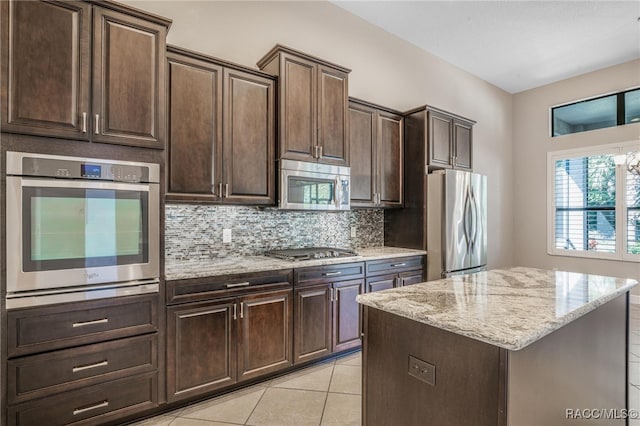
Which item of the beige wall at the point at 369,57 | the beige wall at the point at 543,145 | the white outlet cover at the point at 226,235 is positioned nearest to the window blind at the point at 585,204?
the beige wall at the point at 543,145

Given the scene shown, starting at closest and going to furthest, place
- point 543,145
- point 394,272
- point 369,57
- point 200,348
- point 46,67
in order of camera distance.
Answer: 1. point 46,67
2. point 200,348
3. point 394,272
4. point 369,57
5. point 543,145

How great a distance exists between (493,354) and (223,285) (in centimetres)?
173

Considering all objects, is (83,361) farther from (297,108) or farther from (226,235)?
(297,108)

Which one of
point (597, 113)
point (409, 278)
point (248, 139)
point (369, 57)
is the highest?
point (369, 57)

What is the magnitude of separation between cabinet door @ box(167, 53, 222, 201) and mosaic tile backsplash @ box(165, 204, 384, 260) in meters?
0.32

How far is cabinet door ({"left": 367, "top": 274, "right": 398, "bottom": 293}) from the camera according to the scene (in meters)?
3.07

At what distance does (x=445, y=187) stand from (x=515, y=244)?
3439 mm

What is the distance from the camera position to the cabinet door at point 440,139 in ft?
12.0

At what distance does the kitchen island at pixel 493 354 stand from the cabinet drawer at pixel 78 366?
1393mm

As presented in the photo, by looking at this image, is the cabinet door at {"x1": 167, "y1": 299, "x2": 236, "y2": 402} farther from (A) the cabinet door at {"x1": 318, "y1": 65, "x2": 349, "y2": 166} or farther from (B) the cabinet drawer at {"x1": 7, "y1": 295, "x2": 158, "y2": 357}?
(A) the cabinet door at {"x1": 318, "y1": 65, "x2": 349, "y2": 166}

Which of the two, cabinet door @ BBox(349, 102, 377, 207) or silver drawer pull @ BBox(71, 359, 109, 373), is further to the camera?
cabinet door @ BBox(349, 102, 377, 207)

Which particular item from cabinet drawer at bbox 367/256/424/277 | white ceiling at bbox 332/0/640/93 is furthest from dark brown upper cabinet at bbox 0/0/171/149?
white ceiling at bbox 332/0/640/93

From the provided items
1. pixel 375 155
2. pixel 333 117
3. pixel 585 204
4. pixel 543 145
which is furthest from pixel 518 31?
pixel 585 204

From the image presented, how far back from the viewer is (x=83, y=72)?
1.80 metres
